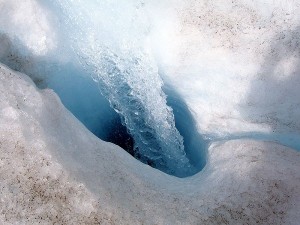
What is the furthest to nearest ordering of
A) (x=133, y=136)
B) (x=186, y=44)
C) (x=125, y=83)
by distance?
1. (x=133, y=136)
2. (x=125, y=83)
3. (x=186, y=44)

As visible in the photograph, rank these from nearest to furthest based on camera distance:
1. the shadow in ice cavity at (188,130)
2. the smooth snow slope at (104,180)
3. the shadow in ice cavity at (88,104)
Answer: the smooth snow slope at (104,180)
the shadow in ice cavity at (88,104)
the shadow in ice cavity at (188,130)

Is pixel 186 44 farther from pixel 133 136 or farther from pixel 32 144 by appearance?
pixel 32 144

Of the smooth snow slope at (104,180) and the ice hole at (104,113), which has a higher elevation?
the ice hole at (104,113)

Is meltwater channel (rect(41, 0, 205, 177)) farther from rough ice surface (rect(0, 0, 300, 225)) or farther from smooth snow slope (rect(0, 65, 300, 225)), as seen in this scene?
smooth snow slope (rect(0, 65, 300, 225))

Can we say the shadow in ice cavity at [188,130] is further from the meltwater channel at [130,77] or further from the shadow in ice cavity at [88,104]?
the shadow in ice cavity at [88,104]

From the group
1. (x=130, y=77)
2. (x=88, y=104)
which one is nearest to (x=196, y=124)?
(x=130, y=77)

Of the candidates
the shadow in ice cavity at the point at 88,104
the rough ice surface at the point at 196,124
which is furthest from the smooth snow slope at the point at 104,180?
the shadow in ice cavity at the point at 88,104

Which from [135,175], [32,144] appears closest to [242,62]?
[135,175]
